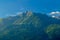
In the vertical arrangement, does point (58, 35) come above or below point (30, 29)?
below

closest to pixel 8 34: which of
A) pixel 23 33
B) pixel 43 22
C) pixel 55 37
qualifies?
pixel 23 33

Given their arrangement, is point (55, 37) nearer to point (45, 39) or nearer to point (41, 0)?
point (45, 39)

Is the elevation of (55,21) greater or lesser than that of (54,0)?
lesser

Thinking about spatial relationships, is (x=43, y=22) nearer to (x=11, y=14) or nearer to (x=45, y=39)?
(x=45, y=39)

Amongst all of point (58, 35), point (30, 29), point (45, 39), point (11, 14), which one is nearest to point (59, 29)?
point (58, 35)

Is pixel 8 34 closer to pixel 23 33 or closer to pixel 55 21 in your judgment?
pixel 23 33

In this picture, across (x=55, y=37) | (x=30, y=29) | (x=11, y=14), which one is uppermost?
(x=11, y=14)
